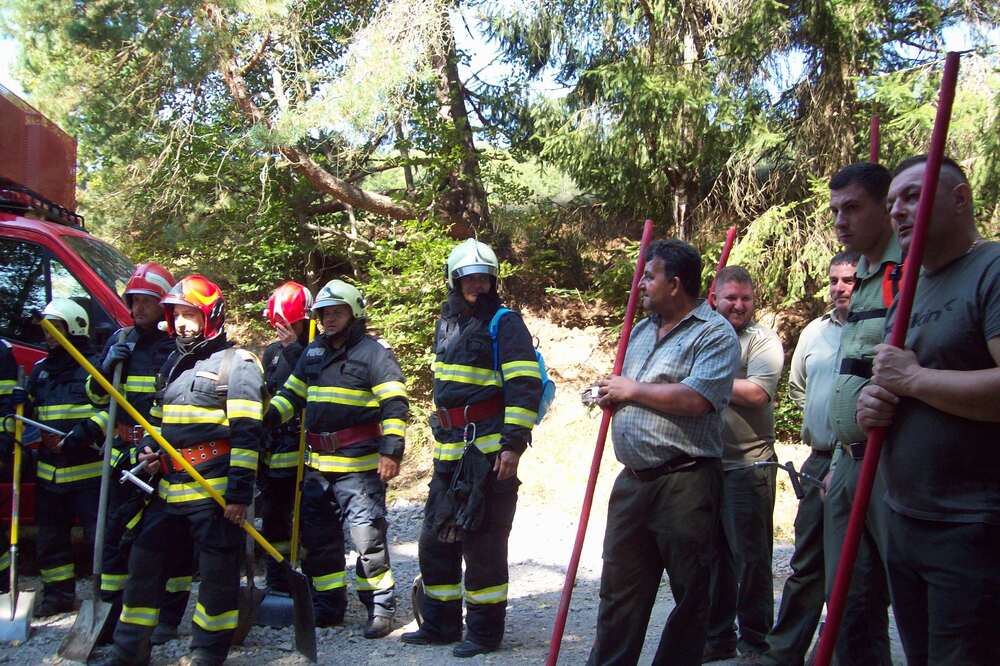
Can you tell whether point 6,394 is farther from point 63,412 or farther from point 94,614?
point 94,614

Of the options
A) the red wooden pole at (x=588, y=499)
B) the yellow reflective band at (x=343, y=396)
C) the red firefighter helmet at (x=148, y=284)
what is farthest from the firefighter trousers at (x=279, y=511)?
the red wooden pole at (x=588, y=499)

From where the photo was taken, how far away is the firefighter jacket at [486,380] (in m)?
4.98

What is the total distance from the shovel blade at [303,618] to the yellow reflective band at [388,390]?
44.5 inches

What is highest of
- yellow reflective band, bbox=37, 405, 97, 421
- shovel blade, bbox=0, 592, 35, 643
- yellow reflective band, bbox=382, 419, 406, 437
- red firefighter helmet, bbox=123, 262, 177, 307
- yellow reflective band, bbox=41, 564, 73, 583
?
red firefighter helmet, bbox=123, 262, 177, 307

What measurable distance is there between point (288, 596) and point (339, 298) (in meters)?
2.02

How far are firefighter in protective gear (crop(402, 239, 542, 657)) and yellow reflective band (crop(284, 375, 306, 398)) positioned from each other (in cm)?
98

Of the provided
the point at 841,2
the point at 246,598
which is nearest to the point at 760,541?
the point at 246,598

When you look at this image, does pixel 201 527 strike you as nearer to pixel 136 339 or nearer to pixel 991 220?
pixel 136 339

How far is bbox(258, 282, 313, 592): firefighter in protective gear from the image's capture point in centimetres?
607

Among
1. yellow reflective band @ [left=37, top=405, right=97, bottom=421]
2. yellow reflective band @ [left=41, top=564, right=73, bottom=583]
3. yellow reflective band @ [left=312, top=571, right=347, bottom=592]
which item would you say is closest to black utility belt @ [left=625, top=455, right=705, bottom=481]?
yellow reflective band @ [left=312, top=571, right=347, bottom=592]

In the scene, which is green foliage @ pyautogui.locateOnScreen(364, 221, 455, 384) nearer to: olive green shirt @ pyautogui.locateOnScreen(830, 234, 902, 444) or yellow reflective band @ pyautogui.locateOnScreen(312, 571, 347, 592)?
yellow reflective band @ pyautogui.locateOnScreen(312, 571, 347, 592)

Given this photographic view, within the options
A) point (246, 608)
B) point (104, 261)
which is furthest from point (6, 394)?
point (246, 608)

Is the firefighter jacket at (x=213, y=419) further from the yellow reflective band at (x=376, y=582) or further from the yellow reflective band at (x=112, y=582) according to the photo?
the yellow reflective band at (x=376, y=582)

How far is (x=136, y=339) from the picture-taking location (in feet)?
17.6
